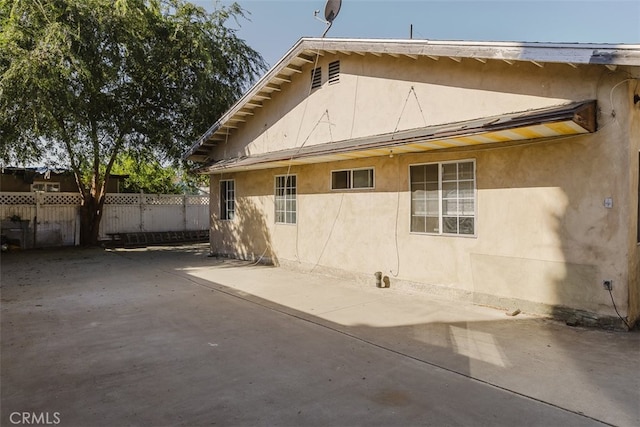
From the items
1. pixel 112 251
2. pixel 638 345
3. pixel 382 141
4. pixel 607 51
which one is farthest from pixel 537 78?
pixel 112 251

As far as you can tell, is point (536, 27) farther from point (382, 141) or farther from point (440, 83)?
point (382, 141)

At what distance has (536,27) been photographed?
10.1m

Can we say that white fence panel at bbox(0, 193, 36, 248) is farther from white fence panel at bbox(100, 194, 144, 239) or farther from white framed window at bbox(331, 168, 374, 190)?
white framed window at bbox(331, 168, 374, 190)

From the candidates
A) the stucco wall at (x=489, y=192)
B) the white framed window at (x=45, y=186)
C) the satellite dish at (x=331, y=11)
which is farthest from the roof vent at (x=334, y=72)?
the white framed window at (x=45, y=186)

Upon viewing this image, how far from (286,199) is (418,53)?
5796mm

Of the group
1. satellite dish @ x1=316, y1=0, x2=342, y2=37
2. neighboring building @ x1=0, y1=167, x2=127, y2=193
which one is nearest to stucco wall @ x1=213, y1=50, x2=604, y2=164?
satellite dish @ x1=316, y1=0, x2=342, y2=37

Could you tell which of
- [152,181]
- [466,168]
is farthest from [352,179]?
[152,181]

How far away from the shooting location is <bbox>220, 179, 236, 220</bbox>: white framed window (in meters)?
14.1

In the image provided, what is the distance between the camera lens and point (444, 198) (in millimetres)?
7836

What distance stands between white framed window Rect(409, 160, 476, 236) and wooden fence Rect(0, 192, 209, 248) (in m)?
15.8

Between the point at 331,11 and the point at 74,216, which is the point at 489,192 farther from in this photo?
the point at 74,216

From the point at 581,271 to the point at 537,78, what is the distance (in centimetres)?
318

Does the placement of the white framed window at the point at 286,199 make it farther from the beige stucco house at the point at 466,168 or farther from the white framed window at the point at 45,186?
the white framed window at the point at 45,186

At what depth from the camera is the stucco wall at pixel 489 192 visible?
5.81m
